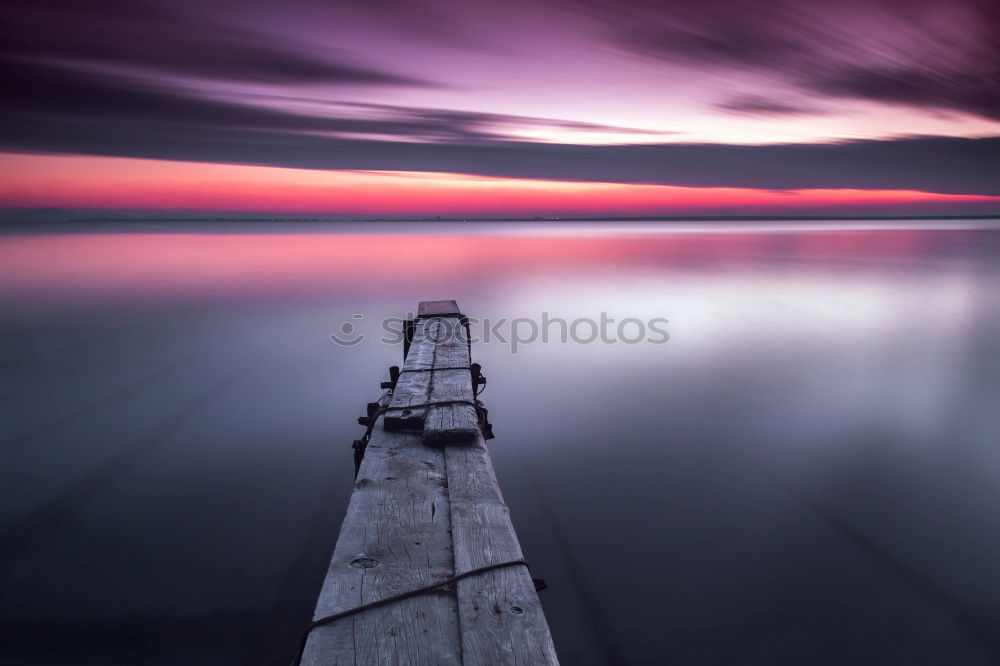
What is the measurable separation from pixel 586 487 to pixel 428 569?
12.8 ft

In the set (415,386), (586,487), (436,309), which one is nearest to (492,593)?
(415,386)

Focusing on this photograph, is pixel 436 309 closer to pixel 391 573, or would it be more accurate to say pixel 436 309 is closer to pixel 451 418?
pixel 451 418

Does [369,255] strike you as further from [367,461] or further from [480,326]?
[367,461]

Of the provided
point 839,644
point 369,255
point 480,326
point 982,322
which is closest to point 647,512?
point 839,644

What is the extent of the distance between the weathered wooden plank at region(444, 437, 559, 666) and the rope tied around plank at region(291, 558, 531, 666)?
0.02 m

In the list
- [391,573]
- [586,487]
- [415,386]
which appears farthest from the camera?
[586,487]

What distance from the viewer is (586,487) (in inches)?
231

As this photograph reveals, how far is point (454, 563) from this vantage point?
2.27 metres

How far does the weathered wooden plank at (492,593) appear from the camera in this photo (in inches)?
72.6

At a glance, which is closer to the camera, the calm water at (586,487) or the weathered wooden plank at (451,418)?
the weathered wooden plank at (451,418)

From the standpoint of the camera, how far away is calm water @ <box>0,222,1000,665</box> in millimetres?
3793

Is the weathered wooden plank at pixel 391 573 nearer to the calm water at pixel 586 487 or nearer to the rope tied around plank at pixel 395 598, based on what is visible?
Result: the rope tied around plank at pixel 395 598

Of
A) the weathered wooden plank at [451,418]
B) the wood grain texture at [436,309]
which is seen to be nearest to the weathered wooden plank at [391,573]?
the weathered wooden plank at [451,418]

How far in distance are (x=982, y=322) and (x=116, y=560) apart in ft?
65.8
